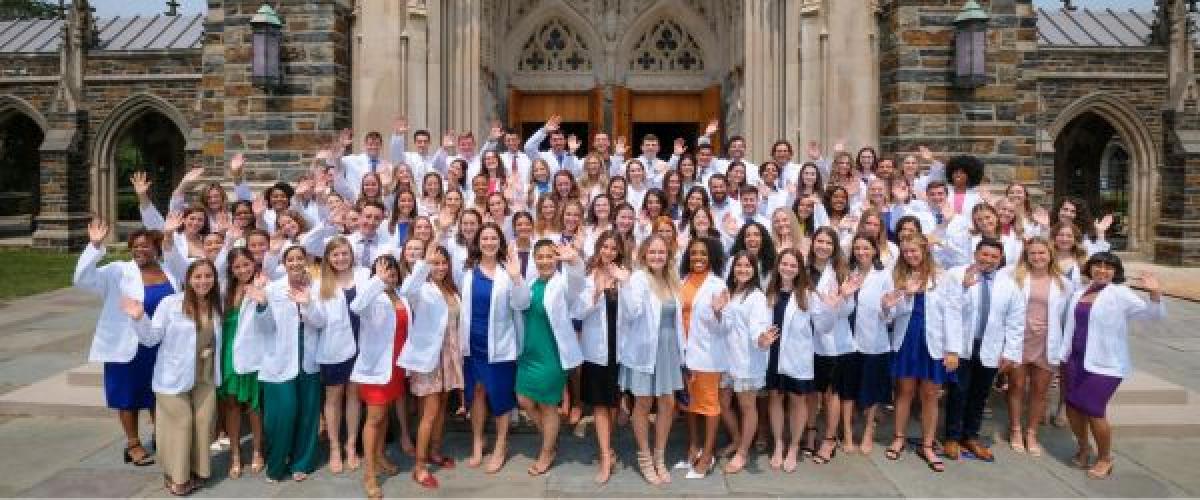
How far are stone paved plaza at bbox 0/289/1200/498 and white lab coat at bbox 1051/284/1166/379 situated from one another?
674 mm

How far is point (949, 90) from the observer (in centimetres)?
877

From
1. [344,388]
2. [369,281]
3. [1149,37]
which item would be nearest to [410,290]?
[369,281]

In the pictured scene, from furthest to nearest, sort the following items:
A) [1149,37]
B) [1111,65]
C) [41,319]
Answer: [1149,37] < [1111,65] < [41,319]

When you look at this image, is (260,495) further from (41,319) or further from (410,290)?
(41,319)

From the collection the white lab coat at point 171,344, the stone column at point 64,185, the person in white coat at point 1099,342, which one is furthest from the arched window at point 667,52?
the stone column at point 64,185

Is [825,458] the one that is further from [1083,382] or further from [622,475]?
[1083,382]

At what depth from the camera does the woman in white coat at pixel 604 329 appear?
458cm

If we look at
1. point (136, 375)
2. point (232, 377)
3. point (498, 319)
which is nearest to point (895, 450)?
point (498, 319)

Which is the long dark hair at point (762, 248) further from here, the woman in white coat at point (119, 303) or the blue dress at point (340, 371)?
the woman in white coat at point (119, 303)

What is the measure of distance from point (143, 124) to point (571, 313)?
25496mm

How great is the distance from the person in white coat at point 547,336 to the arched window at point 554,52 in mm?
7215

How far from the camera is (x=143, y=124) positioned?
25531 mm

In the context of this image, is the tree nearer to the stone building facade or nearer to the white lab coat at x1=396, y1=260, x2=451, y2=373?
the stone building facade

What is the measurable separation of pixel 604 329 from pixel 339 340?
1.49m
